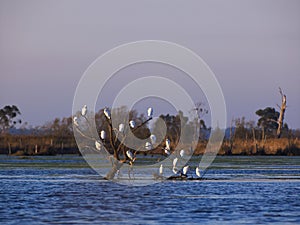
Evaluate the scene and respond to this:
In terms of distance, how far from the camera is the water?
2039 cm

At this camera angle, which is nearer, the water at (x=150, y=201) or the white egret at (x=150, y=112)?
the water at (x=150, y=201)

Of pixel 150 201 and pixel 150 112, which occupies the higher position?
pixel 150 112

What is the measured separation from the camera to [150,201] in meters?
24.5

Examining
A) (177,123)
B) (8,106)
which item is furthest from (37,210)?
(8,106)

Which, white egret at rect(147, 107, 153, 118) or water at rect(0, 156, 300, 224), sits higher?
white egret at rect(147, 107, 153, 118)

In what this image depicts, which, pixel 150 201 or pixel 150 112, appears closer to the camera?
pixel 150 201

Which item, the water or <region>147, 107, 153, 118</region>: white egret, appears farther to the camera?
<region>147, 107, 153, 118</region>: white egret

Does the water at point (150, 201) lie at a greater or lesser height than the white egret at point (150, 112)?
lesser

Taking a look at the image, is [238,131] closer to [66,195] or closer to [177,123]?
[177,123]

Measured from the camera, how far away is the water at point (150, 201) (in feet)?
66.9

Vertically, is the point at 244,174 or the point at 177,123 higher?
the point at 177,123

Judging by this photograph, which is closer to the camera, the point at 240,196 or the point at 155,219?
the point at 155,219

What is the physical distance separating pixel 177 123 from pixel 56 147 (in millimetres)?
25320

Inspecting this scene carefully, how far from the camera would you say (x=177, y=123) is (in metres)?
91.8
